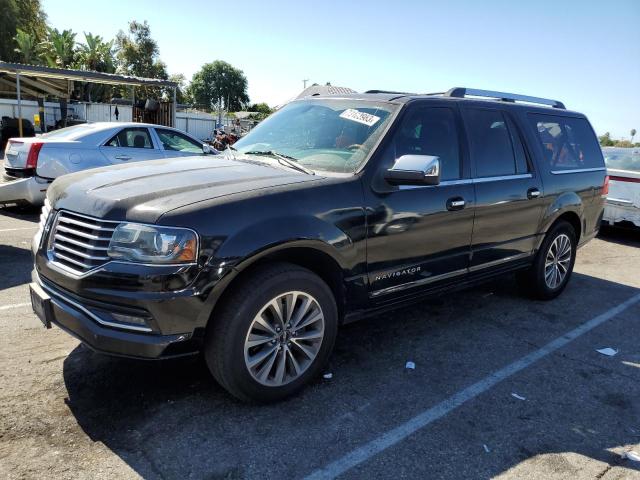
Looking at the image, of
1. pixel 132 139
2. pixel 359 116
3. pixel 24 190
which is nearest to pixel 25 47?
pixel 132 139

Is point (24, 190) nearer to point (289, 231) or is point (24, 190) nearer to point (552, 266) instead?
point (289, 231)

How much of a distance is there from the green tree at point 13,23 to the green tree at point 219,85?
203ft

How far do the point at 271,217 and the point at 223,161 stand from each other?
107cm

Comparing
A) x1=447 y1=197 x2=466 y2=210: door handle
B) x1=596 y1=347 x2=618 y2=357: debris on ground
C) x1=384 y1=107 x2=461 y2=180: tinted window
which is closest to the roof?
x1=384 y1=107 x2=461 y2=180: tinted window

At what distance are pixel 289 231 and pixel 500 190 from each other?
2.31 m

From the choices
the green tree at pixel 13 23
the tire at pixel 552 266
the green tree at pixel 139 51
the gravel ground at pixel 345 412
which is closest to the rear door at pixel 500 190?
the tire at pixel 552 266

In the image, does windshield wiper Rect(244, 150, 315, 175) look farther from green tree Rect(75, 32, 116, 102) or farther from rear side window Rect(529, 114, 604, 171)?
green tree Rect(75, 32, 116, 102)

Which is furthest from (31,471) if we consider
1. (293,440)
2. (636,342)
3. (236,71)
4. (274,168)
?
(236,71)

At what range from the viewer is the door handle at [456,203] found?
393 centimetres

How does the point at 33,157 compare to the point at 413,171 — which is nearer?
the point at 413,171

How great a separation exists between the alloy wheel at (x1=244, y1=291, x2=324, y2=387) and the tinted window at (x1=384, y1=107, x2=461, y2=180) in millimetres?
1269

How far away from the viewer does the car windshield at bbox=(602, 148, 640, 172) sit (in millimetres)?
9375

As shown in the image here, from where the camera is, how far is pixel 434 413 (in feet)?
10.4

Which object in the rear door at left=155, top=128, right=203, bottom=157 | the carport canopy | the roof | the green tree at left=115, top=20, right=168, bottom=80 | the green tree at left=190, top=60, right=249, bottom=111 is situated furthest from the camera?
the green tree at left=190, top=60, right=249, bottom=111
